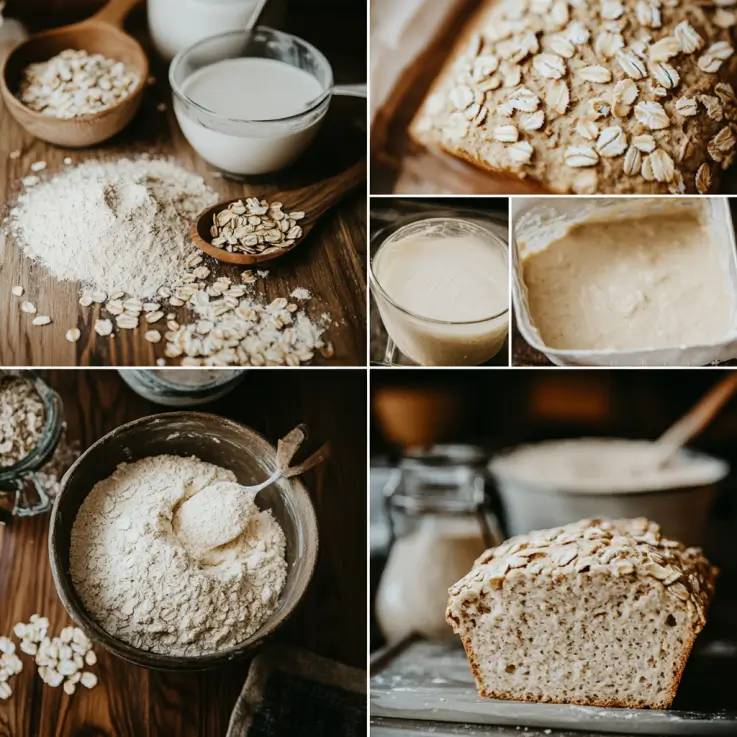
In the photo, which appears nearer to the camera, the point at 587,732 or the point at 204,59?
the point at 587,732

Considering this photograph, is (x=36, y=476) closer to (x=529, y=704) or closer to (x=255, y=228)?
(x=255, y=228)

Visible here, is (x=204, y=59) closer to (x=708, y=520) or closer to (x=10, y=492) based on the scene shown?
(x=10, y=492)

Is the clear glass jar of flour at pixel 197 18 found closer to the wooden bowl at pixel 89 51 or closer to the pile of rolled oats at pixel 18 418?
the wooden bowl at pixel 89 51

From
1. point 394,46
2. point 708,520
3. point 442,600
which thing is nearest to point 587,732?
point 442,600

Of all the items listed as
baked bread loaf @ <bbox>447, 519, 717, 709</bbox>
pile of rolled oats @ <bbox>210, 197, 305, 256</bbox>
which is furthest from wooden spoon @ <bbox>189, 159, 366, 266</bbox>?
baked bread loaf @ <bbox>447, 519, 717, 709</bbox>

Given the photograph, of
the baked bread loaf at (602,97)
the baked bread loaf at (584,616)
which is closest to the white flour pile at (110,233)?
the baked bread loaf at (602,97)
